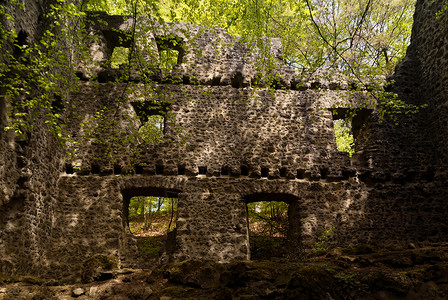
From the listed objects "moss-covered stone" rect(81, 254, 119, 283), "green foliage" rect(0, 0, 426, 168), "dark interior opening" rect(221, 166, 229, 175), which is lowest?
"moss-covered stone" rect(81, 254, 119, 283)

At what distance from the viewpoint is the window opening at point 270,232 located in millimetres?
8492

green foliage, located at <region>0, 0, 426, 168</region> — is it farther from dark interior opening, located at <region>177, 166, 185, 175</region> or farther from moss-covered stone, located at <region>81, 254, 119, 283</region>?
moss-covered stone, located at <region>81, 254, 119, 283</region>

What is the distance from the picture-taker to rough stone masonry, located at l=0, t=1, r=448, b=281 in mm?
6586

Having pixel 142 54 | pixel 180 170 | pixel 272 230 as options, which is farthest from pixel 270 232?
pixel 142 54

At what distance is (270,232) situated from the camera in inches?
393

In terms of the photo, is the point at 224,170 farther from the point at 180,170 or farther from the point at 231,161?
the point at 180,170

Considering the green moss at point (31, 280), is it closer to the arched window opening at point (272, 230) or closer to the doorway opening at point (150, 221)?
the doorway opening at point (150, 221)

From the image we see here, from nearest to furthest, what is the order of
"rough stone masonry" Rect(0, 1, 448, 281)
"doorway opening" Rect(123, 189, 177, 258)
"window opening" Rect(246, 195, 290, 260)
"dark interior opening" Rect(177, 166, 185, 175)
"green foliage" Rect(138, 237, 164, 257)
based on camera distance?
"rough stone masonry" Rect(0, 1, 448, 281) → "doorway opening" Rect(123, 189, 177, 258) → "dark interior opening" Rect(177, 166, 185, 175) → "window opening" Rect(246, 195, 290, 260) → "green foliage" Rect(138, 237, 164, 257)

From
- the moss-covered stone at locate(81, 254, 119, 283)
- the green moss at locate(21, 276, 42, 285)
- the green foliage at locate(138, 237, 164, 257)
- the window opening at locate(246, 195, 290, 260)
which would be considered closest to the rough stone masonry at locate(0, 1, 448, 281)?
the window opening at locate(246, 195, 290, 260)

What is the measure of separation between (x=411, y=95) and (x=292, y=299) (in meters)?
8.51

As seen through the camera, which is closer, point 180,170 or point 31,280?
point 31,280

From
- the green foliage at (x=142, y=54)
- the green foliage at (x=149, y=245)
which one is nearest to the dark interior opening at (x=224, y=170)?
the green foliage at (x=142, y=54)

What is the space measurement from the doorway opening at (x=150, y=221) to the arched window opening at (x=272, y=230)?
7.61ft

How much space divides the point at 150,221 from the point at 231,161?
6200 millimetres
